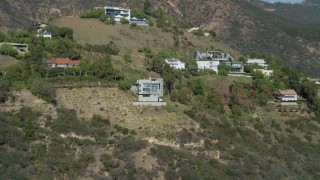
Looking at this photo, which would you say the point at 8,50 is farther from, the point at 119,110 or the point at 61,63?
the point at 119,110

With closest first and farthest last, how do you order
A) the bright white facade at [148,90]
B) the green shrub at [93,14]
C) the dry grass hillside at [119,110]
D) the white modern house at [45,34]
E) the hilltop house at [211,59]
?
the dry grass hillside at [119,110], the bright white facade at [148,90], the white modern house at [45,34], the hilltop house at [211,59], the green shrub at [93,14]

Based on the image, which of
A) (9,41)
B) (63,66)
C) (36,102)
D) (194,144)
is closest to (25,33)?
(9,41)

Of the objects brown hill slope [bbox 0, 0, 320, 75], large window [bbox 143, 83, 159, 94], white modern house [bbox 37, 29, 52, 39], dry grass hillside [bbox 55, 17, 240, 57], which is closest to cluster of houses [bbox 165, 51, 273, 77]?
dry grass hillside [bbox 55, 17, 240, 57]

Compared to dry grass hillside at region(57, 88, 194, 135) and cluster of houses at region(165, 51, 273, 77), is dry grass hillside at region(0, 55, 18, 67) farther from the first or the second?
cluster of houses at region(165, 51, 273, 77)

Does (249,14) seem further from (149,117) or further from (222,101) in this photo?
(149,117)

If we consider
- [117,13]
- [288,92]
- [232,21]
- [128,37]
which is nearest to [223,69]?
[288,92]

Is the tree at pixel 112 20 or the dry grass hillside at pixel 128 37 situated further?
the tree at pixel 112 20

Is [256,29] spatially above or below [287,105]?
above

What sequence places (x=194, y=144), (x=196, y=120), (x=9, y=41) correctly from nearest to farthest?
(x=194, y=144)
(x=196, y=120)
(x=9, y=41)

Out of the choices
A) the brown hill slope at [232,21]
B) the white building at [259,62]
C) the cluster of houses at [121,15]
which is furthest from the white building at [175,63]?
the brown hill slope at [232,21]

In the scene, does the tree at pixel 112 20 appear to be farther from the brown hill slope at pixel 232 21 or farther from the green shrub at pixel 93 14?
the brown hill slope at pixel 232 21

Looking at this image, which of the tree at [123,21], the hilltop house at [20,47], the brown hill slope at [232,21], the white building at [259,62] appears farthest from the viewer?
the brown hill slope at [232,21]
